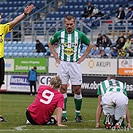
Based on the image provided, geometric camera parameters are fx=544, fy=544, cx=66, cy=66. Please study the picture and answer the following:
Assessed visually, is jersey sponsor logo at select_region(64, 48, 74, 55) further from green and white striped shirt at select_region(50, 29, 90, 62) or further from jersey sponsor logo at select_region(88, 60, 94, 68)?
jersey sponsor logo at select_region(88, 60, 94, 68)

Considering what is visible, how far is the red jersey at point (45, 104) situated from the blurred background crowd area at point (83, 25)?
16332 millimetres

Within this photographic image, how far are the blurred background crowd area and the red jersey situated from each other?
53.6ft

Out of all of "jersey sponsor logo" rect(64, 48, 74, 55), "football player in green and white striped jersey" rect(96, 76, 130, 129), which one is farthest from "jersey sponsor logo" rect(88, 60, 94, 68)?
"football player in green and white striped jersey" rect(96, 76, 130, 129)

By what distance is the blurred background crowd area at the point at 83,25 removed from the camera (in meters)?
28.9

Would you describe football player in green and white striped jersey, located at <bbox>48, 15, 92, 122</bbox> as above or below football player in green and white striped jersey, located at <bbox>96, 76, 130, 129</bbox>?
above

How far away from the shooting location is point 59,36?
1276 centimetres

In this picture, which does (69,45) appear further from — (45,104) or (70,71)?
(45,104)

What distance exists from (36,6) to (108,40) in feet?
35.2

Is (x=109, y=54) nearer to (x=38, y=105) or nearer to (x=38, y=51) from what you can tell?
(x=38, y=51)

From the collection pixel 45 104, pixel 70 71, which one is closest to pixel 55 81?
pixel 45 104

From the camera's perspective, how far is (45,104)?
36.5 feet

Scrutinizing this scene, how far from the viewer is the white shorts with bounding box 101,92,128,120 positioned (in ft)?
34.1

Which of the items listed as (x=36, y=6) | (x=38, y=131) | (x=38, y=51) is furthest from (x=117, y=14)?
(x=38, y=131)

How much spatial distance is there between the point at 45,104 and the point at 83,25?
2014cm
